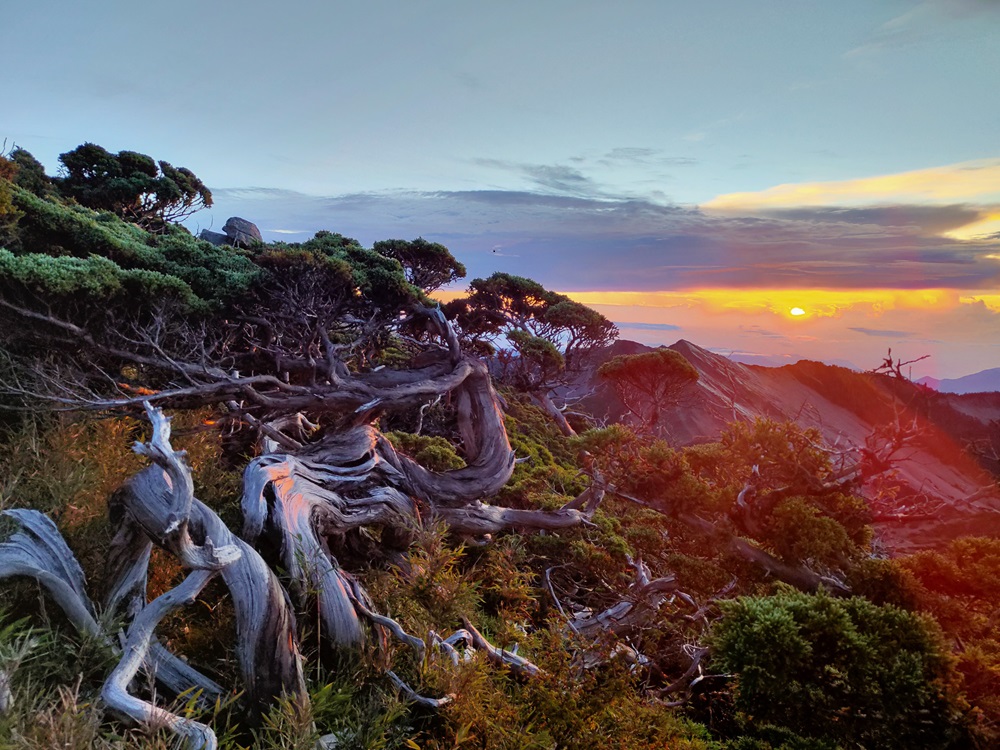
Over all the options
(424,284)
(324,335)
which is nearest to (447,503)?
(324,335)

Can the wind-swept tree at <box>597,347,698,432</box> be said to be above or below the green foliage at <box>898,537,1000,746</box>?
above

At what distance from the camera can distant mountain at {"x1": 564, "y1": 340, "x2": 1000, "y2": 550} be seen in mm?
7822

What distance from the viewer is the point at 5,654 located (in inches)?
167

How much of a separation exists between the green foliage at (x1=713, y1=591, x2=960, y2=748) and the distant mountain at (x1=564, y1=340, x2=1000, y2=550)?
2.74 m

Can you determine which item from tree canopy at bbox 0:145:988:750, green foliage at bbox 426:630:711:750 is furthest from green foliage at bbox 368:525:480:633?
green foliage at bbox 426:630:711:750

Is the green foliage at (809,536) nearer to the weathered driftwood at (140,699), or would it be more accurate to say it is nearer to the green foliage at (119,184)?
the weathered driftwood at (140,699)

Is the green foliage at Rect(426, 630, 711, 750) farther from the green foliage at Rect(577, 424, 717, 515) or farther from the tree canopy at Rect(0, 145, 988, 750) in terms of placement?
the green foliage at Rect(577, 424, 717, 515)

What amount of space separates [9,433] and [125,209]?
22.8 meters

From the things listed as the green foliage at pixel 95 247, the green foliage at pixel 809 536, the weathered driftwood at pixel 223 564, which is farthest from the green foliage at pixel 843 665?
the green foliage at pixel 95 247

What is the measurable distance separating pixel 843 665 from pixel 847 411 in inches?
2062

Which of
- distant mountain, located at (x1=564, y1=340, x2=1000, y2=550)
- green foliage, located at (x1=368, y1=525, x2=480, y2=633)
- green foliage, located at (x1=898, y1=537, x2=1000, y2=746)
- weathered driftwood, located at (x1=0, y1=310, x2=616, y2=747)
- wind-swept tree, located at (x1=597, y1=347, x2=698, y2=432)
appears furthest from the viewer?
wind-swept tree, located at (x1=597, y1=347, x2=698, y2=432)

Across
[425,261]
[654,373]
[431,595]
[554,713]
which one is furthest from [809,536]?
[425,261]

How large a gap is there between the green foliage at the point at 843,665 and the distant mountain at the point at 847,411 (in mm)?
2739

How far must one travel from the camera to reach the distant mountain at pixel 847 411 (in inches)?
308
